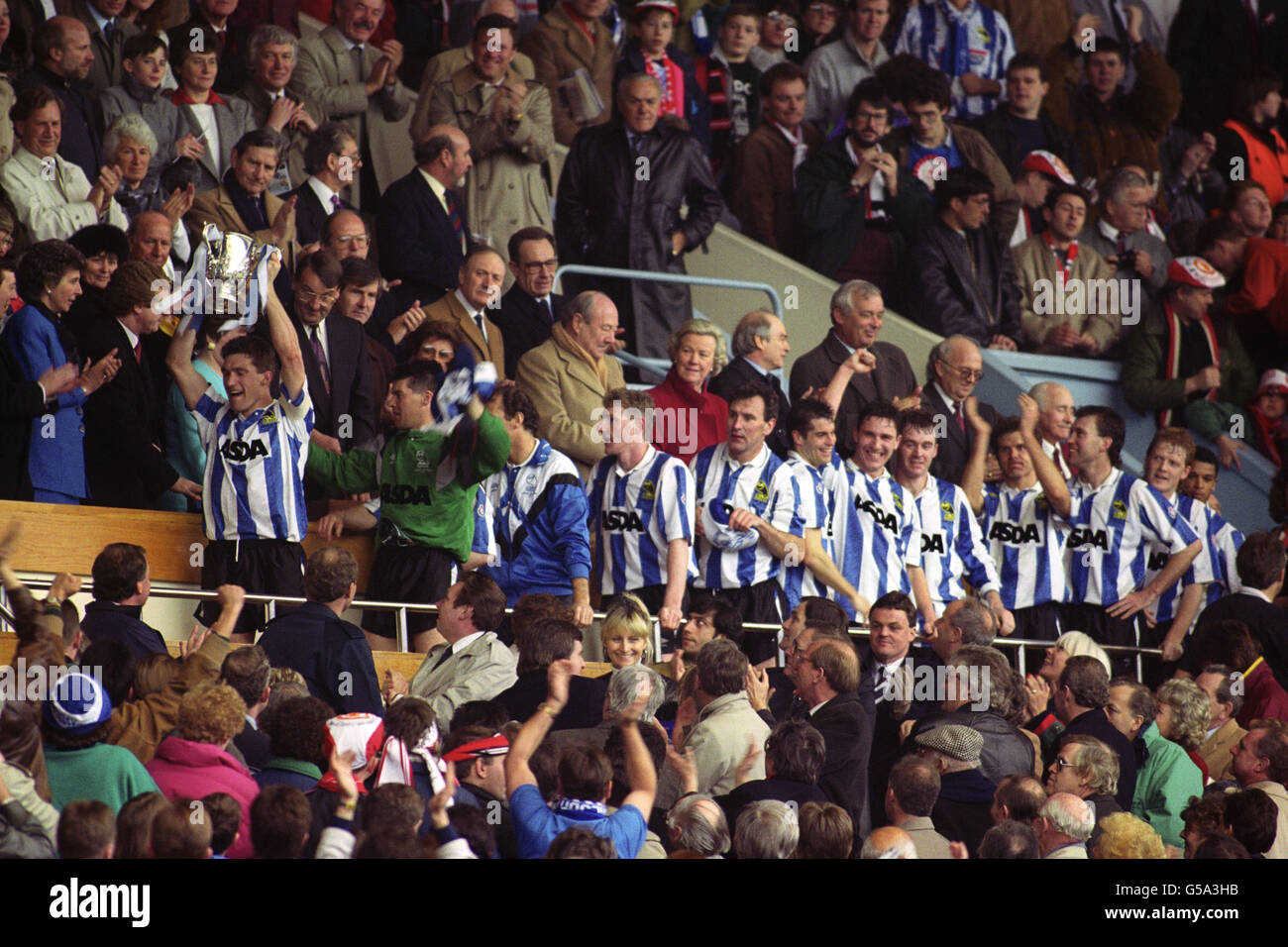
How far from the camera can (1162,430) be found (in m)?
10.7

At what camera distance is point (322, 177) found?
9.84 metres

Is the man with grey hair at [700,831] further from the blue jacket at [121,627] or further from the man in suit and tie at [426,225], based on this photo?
the man in suit and tie at [426,225]

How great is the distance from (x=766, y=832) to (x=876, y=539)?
3.51 metres

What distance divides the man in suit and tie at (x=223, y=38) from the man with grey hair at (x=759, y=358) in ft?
9.77

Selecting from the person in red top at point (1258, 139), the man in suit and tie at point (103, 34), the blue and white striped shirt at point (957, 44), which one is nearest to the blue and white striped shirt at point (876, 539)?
the man in suit and tie at point (103, 34)

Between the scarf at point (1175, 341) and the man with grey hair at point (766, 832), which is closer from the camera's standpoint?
the man with grey hair at point (766, 832)

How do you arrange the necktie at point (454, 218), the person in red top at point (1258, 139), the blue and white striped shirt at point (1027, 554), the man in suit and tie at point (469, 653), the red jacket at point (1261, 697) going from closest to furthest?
the man in suit and tie at point (469, 653) → the red jacket at point (1261, 697) → the necktie at point (454, 218) → the blue and white striped shirt at point (1027, 554) → the person in red top at point (1258, 139)

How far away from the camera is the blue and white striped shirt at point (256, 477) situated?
8266 mm

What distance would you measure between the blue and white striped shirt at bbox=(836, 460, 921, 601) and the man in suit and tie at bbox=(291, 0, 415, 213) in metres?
3.12

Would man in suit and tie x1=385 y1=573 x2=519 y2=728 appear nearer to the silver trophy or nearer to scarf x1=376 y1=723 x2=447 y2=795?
scarf x1=376 y1=723 x2=447 y2=795

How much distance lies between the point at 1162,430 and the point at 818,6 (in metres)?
3.82

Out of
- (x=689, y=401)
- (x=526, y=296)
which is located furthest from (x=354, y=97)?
(x=689, y=401)

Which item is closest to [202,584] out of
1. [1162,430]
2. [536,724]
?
[536,724]

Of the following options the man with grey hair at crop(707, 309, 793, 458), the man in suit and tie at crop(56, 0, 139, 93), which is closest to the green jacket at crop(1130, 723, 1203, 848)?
the man with grey hair at crop(707, 309, 793, 458)
